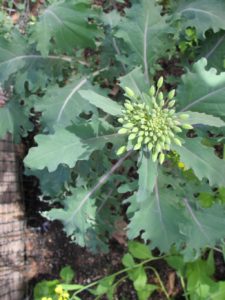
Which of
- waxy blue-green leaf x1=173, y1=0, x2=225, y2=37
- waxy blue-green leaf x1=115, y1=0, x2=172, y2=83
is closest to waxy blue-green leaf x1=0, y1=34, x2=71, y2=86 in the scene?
waxy blue-green leaf x1=115, y1=0, x2=172, y2=83

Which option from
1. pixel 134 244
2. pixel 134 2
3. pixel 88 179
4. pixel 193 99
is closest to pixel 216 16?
pixel 134 2

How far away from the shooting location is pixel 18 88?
2035mm

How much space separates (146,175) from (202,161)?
213mm

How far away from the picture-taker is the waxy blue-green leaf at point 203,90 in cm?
151

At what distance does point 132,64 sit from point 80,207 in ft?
2.10

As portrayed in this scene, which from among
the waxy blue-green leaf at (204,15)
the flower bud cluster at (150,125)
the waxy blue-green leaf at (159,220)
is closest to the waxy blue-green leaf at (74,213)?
the waxy blue-green leaf at (159,220)

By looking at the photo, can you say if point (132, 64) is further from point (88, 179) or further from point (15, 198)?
point (15, 198)

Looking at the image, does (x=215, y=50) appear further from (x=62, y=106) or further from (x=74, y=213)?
(x=74, y=213)

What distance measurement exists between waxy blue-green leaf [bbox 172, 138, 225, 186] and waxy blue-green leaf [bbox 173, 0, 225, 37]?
0.62m

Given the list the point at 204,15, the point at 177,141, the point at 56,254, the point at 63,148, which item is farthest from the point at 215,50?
the point at 56,254

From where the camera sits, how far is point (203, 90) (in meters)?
1.53

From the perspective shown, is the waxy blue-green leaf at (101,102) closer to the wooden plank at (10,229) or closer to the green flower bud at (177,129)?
the green flower bud at (177,129)

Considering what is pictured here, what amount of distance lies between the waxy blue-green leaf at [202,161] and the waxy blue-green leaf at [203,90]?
133 mm

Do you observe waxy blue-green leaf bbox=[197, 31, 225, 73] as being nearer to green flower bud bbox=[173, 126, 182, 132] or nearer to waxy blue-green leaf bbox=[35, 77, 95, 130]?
waxy blue-green leaf bbox=[35, 77, 95, 130]
